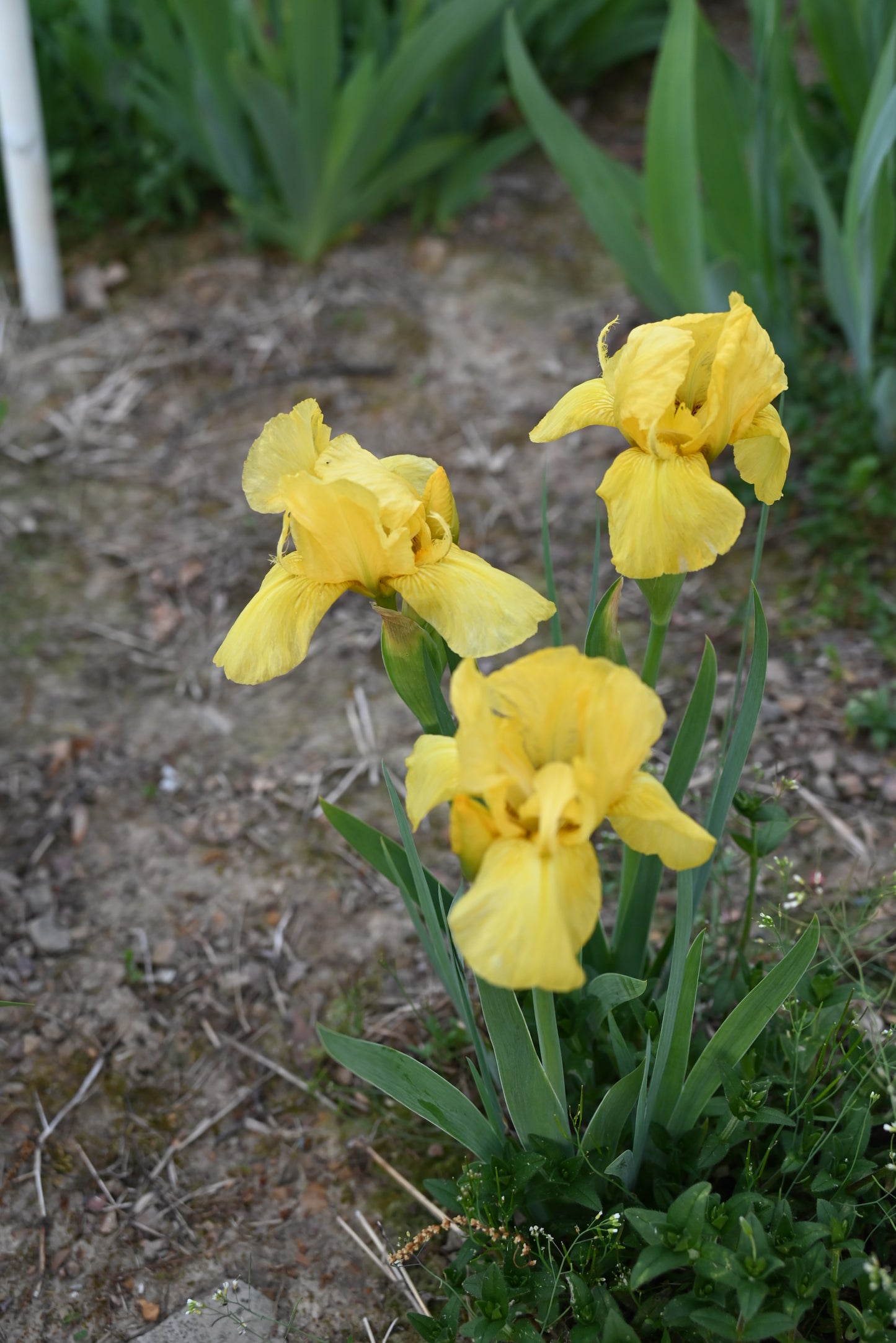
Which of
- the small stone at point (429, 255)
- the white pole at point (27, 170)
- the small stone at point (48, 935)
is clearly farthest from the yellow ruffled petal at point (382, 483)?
the small stone at point (429, 255)

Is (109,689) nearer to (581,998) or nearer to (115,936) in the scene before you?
(115,936)

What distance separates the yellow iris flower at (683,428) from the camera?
0.99 m

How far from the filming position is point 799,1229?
3.80ft

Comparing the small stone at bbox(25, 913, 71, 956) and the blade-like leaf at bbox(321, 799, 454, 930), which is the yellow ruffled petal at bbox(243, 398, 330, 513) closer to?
the blade-like leaf at bbox(321, 799, 454, 930)

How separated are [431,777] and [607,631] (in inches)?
13.4

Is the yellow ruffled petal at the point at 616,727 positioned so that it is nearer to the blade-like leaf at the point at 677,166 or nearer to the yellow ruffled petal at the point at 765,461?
the yellow ruffled petal at the point at 765,461

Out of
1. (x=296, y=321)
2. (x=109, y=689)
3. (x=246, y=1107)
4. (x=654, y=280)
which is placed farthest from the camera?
(x=296, y=321)

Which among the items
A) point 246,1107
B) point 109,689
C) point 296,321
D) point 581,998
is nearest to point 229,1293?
point 246,1107

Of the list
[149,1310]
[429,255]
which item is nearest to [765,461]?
[149,1310]

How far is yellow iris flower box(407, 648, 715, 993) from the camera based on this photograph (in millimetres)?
836

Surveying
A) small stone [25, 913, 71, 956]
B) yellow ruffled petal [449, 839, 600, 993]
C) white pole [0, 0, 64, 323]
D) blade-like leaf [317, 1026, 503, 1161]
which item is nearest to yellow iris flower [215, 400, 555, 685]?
yellow ruffled petal [449, 839, 600, 993]

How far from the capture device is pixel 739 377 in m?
0.99

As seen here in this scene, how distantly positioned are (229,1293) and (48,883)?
815 mm

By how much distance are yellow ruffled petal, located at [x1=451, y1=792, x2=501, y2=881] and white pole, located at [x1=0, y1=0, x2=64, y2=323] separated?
259 centimetres
